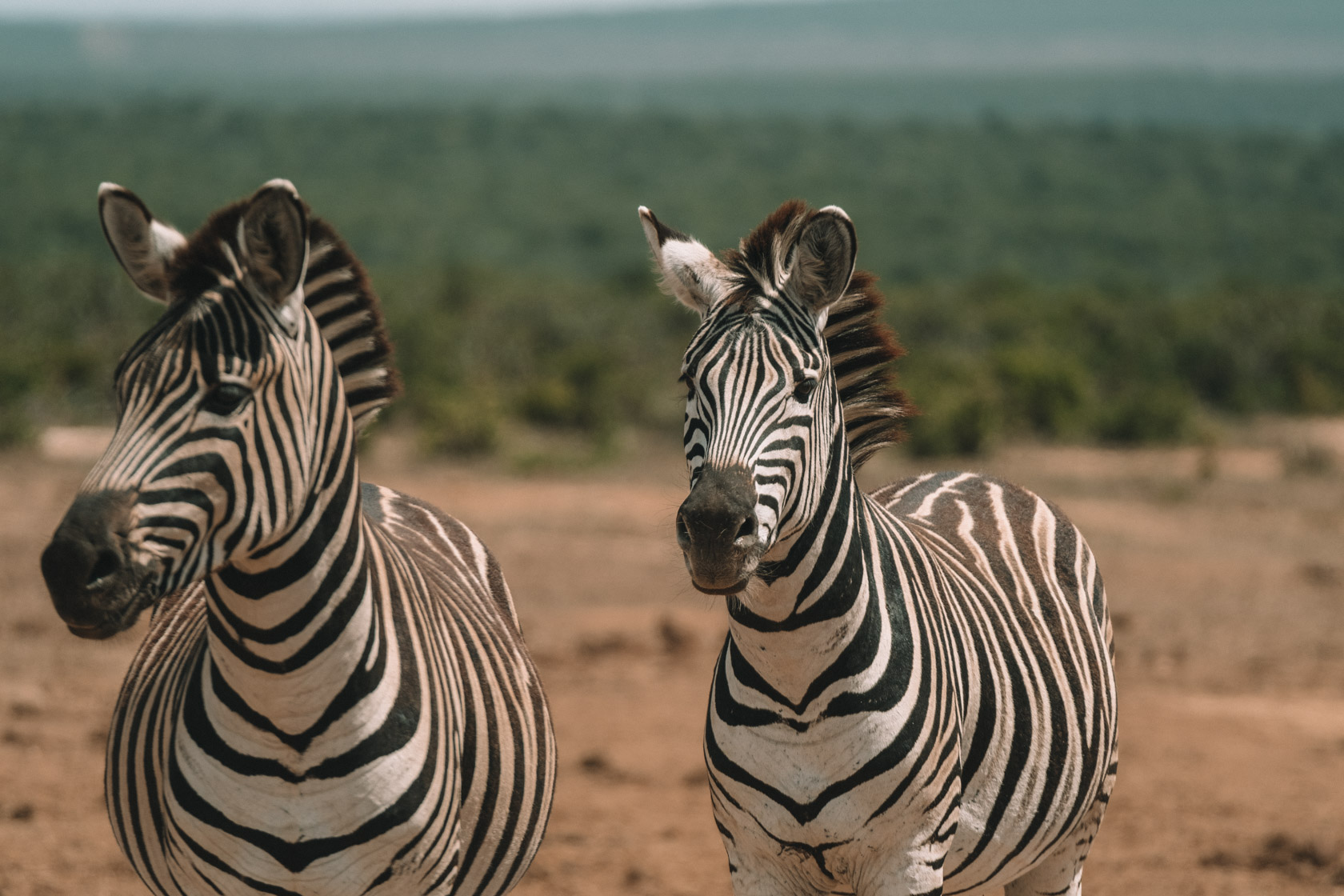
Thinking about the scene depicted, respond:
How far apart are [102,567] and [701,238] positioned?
5005 centimetres

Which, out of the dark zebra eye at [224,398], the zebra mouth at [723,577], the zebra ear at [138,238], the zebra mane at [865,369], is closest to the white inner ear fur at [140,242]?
the zebra ear at [138,238]

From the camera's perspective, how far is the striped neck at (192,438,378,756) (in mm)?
3006

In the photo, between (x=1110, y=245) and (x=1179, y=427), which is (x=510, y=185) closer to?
(x=1110, y=245)

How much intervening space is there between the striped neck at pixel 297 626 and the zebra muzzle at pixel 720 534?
755mm

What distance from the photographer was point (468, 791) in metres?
3.47

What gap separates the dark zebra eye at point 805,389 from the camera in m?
3.22

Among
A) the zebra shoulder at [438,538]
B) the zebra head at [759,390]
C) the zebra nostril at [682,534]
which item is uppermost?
the zebra head at [759,390]

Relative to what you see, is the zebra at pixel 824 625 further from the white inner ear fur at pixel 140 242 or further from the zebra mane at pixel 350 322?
the white inner ear fur at pixel 140 242

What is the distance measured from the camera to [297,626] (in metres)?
3.04

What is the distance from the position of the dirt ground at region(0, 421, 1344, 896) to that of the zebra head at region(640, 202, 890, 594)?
1.50 ft

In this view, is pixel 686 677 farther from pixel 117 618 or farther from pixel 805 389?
pixel 117 618

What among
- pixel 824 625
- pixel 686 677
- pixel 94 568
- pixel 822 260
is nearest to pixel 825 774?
A: pixel 824 625

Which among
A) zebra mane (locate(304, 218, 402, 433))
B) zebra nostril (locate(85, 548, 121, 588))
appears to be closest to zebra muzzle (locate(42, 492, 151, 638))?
zebra nostril (locate(85, 548, 121, 588))

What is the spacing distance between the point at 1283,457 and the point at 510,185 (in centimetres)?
6762
